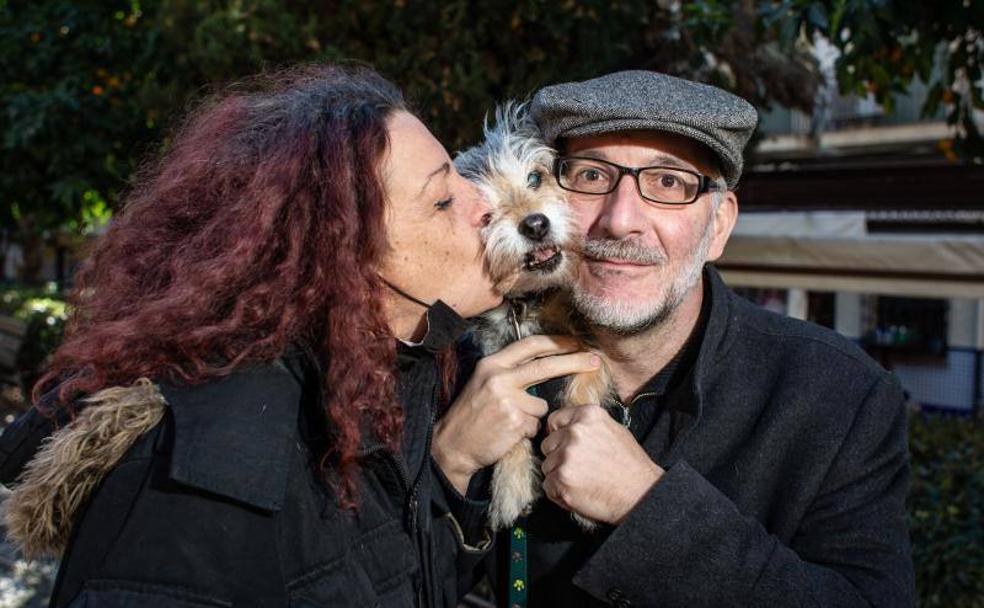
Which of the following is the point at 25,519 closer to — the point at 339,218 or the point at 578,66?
the point at 339,218

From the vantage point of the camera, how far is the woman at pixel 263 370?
51.9 inches

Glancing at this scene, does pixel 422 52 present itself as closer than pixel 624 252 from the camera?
No

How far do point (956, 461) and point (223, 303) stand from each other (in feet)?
13.4

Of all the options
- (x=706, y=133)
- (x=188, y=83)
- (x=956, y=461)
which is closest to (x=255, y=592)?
(x=706, y=133)

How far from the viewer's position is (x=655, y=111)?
206cm

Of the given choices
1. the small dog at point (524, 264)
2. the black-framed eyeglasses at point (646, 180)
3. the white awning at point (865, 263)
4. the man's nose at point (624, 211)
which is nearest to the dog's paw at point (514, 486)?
the small dog at point (524, 264)

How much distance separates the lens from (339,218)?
1596mm

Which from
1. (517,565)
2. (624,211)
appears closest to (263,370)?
(517,565)

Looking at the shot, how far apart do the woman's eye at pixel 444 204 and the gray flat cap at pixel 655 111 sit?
480mm

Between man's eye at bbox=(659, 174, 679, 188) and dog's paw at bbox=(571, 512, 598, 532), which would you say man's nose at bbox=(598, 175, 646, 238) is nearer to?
man's eye at bbox=(659, 174, 679, 188)

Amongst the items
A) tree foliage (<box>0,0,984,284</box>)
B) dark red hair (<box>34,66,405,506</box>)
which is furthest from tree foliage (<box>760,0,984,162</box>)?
dark red hair (<box>34,66,405,506</box>)

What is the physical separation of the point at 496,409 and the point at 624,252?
0.52 m

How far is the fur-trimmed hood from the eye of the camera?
4.51ft

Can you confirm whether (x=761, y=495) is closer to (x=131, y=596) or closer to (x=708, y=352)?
(x=708, y=352)
